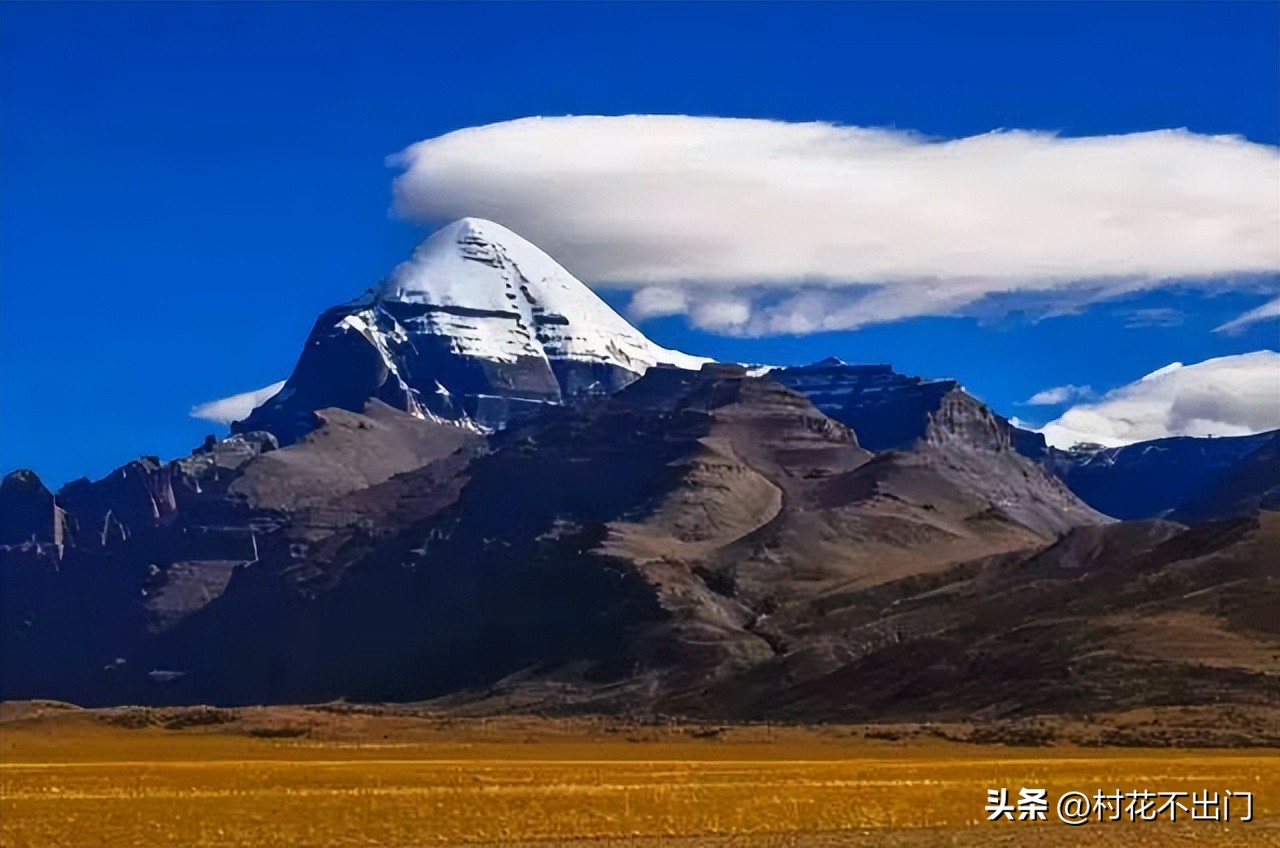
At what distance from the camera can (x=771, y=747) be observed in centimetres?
17412

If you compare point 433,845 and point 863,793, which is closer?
point 433,845

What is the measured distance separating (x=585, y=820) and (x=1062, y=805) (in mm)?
18310

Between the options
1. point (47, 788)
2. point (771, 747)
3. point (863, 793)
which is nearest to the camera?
point (863, 793)

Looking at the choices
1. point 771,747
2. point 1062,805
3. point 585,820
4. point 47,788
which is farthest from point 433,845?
point 771,747

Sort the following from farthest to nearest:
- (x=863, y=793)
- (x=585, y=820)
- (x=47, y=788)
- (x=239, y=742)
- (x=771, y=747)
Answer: (x=239, y=742) → (x=771, y=747) → (x=47, y=788) → (x=863, y=793) → (x=585, y=820)

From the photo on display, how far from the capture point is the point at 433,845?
6331cm

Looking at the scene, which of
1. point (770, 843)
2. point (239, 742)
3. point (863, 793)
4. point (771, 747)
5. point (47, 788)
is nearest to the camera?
point (770, 843)

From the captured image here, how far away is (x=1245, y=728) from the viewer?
580ft

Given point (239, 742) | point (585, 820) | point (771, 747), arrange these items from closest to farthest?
point (585, 820) < point (771, 747) < point (239, 742)

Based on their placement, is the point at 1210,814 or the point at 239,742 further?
the point at 239,742

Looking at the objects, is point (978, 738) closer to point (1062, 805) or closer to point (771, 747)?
point (771, 747)

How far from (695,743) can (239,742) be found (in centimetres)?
4441

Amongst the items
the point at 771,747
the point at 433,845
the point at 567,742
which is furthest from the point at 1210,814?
the point at 567,742

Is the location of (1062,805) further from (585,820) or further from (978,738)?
(978,738)
